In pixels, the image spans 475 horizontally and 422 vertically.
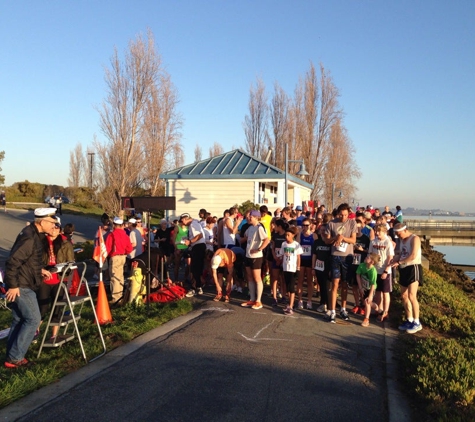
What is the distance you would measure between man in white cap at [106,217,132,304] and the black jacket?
3.34 meters

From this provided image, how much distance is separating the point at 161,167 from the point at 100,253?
81.7 ft

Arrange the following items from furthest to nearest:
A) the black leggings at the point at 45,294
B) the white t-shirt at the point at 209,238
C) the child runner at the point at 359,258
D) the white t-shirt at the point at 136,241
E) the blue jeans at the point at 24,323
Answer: the white t-shirt at the point at 209,238
the white t-shirt at the point at 136,241
the child runner at the point at 359,258
the black leggings at the point at 45,294
the blue jeans at the point at 24,323

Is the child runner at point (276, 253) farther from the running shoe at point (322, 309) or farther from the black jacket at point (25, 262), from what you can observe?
the black jacket at point (25, 262)

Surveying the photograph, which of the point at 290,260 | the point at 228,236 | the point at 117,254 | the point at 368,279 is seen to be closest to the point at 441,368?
the point at 368,279

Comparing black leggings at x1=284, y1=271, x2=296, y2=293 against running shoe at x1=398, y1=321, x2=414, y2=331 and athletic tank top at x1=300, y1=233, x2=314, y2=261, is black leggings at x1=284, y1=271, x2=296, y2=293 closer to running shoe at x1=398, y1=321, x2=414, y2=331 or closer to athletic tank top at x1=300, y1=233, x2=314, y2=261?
athletic tank top at x1=300, y1=233, x2=314, y2=261

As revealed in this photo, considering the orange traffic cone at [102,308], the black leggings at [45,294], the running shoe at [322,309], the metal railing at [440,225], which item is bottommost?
the metal railing at [440,225]

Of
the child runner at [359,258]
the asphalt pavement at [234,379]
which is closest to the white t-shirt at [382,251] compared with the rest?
the child runner at [359,258]

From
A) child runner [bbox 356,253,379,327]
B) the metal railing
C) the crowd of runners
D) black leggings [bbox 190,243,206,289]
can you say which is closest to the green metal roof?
the crowd of runners

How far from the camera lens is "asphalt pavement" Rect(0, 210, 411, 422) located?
4.88 meters

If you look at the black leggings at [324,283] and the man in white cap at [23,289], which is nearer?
the man in white cap at [23,289]

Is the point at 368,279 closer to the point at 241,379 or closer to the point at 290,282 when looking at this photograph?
the point at 290,282

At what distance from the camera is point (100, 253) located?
356 inches

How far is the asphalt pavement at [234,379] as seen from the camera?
16.0 ft

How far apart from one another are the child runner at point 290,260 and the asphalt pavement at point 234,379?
3.88ft
